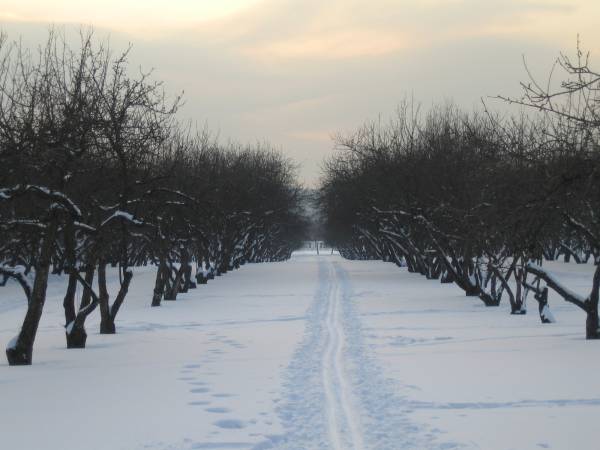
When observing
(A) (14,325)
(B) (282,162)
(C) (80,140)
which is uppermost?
(B) (282,162)

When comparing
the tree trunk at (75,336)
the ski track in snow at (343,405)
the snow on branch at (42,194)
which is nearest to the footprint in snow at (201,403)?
the ski track in snow at (343,405)

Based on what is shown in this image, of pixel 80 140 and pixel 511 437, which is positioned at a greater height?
pixel 80 140

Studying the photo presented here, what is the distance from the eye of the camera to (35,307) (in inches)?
481

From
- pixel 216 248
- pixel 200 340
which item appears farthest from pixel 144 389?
pixel 216 248

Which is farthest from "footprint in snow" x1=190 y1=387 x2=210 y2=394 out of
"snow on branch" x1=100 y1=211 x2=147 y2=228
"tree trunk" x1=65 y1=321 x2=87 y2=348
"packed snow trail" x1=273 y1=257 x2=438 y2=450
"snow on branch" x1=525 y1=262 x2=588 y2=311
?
"snow on branch" x1=525 y1=262 x2=588 y2=311

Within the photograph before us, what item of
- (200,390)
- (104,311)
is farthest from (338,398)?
(104,311)

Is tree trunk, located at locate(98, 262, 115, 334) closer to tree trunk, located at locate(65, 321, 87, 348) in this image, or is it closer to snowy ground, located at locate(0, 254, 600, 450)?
snowy ground, located at locate(0, 254, 600, 450)

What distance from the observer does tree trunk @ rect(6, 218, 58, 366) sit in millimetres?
12164

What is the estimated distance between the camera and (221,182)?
39656 mm

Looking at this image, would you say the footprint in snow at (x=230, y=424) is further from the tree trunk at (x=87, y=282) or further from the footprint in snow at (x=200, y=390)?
the tree trunk at (x=87, y=282)

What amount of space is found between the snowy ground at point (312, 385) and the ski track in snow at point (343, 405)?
20 mm

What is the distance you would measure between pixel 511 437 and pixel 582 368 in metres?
4.58

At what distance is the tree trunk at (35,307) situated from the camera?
39.9ft

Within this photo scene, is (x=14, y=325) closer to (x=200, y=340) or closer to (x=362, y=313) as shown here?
(x=200, y=340)
